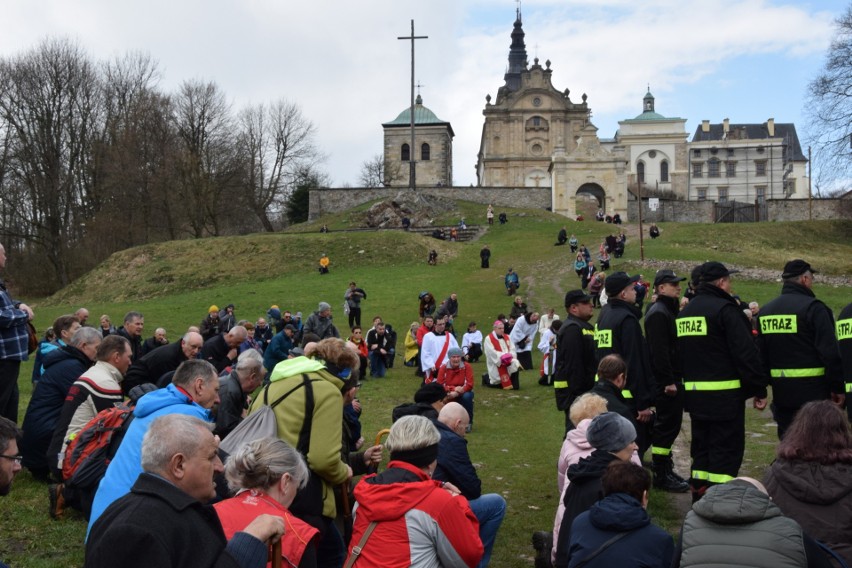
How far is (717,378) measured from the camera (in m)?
7.03

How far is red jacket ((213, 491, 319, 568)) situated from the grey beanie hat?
1.99m

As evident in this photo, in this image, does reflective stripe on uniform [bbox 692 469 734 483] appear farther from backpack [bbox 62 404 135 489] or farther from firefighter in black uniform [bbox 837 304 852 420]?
backpack [bbox 62 404 135 489]

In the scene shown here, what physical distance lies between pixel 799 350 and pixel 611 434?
296 cm

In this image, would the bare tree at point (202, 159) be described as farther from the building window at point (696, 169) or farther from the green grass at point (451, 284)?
the building window at point (696, 169)

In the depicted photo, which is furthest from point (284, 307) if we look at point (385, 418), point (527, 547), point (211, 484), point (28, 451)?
point (211, 484)

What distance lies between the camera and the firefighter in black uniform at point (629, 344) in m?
7.50

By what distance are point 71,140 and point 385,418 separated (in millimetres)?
42238

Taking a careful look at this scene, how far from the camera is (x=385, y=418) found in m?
12.7

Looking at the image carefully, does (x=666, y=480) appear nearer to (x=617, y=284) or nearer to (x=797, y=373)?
(x=797, y=373)

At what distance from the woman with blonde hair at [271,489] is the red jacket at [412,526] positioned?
1.97 ft

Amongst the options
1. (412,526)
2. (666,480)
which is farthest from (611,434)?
(666,480)

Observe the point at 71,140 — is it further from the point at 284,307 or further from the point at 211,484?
the point at 211,484

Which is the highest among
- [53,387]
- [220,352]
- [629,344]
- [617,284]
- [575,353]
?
[617,284]

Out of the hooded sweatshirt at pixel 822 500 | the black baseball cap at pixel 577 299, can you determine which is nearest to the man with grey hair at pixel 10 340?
the black baseball cap at pixel 577 299
